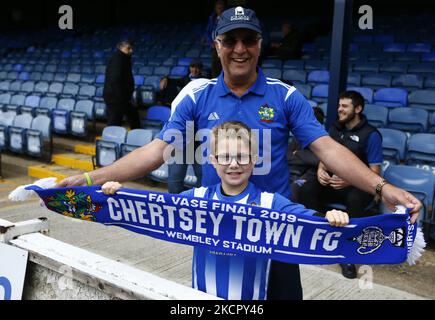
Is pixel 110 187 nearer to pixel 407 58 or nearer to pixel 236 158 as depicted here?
pixel 236 158

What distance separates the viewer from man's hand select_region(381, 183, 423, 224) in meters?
1.80

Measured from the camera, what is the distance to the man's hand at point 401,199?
71.0 inches

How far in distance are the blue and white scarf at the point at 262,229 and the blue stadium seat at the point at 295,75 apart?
7296 mm

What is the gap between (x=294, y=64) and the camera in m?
10.0

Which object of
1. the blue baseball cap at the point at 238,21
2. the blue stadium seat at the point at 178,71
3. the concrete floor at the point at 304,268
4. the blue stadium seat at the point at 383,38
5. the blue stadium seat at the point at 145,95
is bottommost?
the concrete floor at the point at 304,268

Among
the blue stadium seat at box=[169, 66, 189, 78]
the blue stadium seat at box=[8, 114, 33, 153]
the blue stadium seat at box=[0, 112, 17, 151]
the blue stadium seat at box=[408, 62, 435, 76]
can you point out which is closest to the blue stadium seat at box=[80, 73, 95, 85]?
the blue stadium seat at box=[169, 66, 189, 78]

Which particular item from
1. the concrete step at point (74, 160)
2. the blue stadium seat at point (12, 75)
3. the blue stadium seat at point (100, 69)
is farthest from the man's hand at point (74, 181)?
the blue stadium seat at point (12, 75)

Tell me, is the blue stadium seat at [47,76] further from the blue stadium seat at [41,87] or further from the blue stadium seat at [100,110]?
the blue stadium seat at [100,110]

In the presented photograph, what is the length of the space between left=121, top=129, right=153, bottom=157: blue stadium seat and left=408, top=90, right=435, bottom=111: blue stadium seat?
14.2ft

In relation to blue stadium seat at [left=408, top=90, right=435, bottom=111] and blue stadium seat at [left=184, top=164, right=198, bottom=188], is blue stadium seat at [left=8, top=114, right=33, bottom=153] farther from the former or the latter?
blue stadium seat at [left=408, top=90, right=435, bottom=111]

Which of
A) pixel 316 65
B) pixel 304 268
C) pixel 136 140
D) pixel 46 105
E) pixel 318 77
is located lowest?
pixel 304 268

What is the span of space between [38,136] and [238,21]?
6981 millimetres

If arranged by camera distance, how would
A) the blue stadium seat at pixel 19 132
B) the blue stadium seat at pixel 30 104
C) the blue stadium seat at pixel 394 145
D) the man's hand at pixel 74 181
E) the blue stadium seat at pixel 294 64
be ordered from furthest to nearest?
the blue stadium seat at pixel 30 104
the blue stadium seat at pixel 294 64
the blue stadium seat at pixel 19 132
the blue stadium seat at pixel 394 145
the man's hand at pixel 74 181

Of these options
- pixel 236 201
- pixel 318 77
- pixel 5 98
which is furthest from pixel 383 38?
pixel 236 201
